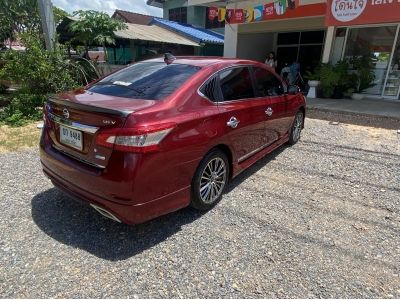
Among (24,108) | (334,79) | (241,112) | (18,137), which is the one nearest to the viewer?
(241,112)

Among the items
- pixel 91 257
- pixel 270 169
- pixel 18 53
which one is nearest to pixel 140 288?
pixel 91 257

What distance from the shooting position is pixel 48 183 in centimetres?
381

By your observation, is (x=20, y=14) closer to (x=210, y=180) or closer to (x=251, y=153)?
(x=251, y=153)

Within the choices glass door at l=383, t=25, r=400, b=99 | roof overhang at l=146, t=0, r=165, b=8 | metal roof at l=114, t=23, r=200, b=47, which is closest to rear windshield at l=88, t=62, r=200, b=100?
glass door at l=383, t=25, r=400, b=99

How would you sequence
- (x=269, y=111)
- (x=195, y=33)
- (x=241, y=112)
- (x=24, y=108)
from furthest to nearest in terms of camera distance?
1. (x=195, y=33)
2. (x=24, y=108)
3. (x=269, y=111)
4. (x=241, y=112)

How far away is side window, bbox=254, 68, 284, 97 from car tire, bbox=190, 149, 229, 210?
1.24 m

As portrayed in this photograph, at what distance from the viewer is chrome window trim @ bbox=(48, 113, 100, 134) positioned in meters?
2.49

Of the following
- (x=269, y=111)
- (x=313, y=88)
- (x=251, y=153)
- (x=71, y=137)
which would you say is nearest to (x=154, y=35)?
(x=313, y=88)

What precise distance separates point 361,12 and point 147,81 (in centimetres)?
812

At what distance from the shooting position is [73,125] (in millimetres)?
2658

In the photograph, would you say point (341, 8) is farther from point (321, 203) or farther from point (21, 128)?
point (21, 128)

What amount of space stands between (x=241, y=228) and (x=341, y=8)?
8584 mm

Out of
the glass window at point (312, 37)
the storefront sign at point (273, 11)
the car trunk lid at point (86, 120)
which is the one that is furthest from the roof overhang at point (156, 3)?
the car trunk lid at point (86, 120)

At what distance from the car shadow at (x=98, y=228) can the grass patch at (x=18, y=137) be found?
216 cm
